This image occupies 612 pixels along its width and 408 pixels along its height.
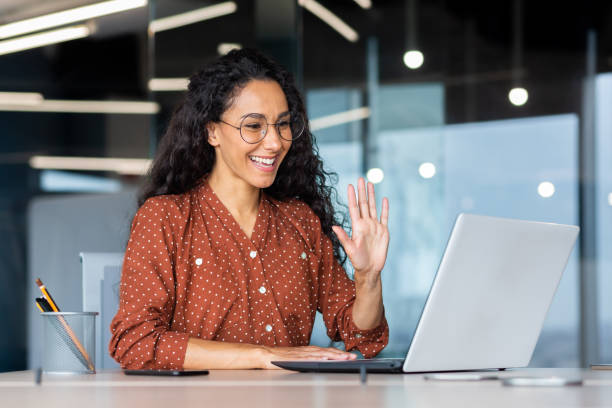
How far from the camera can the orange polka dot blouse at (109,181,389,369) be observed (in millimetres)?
1663

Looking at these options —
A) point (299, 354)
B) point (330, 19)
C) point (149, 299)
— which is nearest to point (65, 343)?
point (149, 299)

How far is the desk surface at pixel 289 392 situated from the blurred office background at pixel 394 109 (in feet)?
Result: 10.8

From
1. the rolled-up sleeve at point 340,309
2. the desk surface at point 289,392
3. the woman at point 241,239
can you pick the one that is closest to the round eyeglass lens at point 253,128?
the woman at point 241,239

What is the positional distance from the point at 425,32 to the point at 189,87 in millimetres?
2905

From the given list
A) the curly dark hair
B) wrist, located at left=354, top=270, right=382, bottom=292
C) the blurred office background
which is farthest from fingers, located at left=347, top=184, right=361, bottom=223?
the blurred office background

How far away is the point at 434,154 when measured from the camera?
4.55m

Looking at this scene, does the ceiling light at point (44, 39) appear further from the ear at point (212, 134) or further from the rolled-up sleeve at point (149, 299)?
the rolled-up sleeve at point (149, 299)

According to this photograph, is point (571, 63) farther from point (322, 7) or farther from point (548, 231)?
point (548, 231)

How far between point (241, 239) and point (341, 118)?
284 cm

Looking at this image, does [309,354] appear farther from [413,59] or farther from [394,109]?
[413,59]

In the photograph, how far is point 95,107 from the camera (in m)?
4.66

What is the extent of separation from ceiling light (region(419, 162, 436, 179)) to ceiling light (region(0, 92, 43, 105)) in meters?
2.28

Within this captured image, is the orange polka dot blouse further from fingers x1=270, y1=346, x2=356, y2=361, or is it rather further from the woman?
fingers x1=270, y1=346, x2=356, y2=361

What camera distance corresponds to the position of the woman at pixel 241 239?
1656mm
